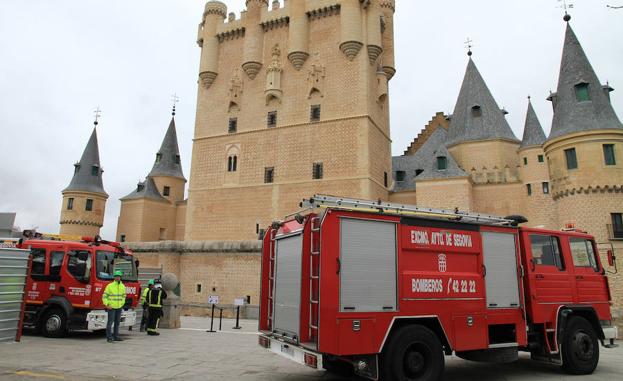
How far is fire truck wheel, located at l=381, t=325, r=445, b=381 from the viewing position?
555cm

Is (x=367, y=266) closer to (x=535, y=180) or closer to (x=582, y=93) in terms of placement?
(x=582, y=93)

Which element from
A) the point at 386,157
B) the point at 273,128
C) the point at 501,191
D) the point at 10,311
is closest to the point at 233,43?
the point at 273,128

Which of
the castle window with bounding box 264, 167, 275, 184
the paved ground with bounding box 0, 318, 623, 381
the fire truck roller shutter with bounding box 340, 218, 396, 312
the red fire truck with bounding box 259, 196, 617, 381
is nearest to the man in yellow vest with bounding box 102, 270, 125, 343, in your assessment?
the paved ground with bounding box 0, 318, 623, 381

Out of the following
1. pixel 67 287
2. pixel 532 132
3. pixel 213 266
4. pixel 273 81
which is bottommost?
pixel 67 287

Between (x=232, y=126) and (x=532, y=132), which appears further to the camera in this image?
(x=232, y=126)

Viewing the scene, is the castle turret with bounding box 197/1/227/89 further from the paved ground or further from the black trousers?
the paved ground

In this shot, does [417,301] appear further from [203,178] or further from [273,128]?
[203,178]

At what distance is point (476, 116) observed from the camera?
102 feet

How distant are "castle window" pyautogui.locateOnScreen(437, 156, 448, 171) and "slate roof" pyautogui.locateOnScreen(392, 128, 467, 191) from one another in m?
0.16

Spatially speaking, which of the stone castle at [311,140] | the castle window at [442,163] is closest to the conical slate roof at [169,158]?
the stone castle at [311,140]

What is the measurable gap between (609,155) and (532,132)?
1016cm

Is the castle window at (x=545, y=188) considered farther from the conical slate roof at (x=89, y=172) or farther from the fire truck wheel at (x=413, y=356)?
the conical slate roof at (x=89, y=172)

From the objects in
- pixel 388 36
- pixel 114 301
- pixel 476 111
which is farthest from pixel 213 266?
pixel 476 111

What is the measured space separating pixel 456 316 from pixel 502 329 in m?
1.19
